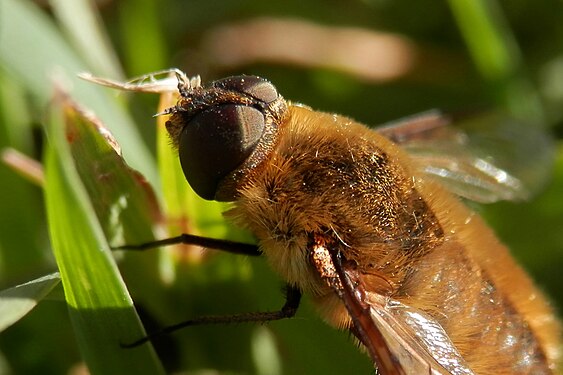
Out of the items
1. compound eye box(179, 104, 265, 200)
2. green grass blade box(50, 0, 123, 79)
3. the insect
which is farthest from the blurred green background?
compound eye box(179, 104, 265, 200)

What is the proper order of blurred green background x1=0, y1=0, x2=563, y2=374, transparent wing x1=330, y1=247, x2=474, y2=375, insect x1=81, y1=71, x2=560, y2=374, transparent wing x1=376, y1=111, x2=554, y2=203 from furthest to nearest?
transparent wing x1=376, y1=111, x2=554, y2=203
blurred green background x1=0, y1=0, x2=563, y2=374
insect x1=81, y1=71, x2=560, y2=374
transparent wing x1=330, y1=247, x2=474, y2=375

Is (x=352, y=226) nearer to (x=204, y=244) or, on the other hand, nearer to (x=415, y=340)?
(x=415, y=340)

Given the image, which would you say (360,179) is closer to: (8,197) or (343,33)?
(8,197)

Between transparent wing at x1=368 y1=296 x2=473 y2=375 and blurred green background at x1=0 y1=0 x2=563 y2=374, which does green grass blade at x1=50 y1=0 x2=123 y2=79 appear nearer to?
blurred green background at x1=0 y1=0 x2=563 y2=374

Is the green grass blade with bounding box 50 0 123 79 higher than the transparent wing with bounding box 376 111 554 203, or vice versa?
the green grass blade with bounding box 50 0 123 79

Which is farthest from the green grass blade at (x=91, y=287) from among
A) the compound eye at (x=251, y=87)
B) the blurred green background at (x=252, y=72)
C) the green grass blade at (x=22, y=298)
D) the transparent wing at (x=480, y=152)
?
the transparent wing at (x=480, y=152)

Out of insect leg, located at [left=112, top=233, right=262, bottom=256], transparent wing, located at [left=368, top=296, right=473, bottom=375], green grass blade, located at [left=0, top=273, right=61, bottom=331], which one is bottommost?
transparent wing, located at [left=368, top=296, right=473, bottom=375]

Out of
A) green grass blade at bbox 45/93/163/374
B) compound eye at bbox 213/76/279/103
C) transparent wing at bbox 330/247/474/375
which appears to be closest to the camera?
green grass blade at bbox 45/93/163/374

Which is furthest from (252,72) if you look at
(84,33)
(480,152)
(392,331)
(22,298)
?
(22,298)
